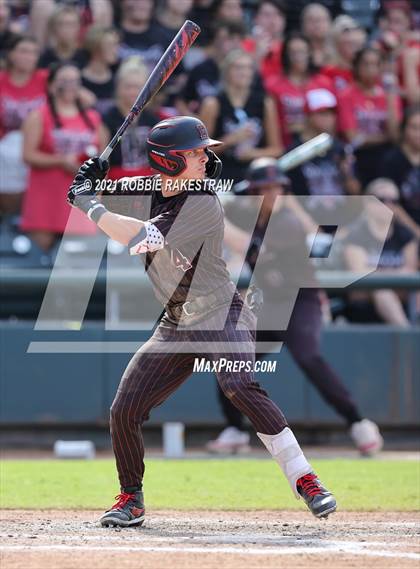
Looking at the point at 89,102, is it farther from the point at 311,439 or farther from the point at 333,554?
the point at 333,554

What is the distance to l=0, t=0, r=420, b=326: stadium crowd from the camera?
9367 mm

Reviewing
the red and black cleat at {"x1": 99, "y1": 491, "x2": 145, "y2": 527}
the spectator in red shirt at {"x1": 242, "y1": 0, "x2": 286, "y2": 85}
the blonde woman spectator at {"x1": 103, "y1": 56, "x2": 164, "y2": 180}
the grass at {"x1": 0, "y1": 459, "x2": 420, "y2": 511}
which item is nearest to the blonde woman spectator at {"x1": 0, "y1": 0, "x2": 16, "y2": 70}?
the blonde woman spectator at {"x1": 103, "y1": 56, "x2": 164, "y2": 180}

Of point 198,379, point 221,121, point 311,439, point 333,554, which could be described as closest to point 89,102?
point 221,121

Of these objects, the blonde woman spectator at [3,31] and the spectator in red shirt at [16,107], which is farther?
the blonde woman spectator at [3,31]

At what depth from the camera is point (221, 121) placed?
977 cm

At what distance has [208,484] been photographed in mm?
7031

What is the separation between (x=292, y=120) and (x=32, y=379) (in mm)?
3342

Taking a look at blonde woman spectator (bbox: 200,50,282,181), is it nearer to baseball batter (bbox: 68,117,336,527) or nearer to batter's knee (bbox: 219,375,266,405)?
baseball batter (bbox: 68,117,336,527)

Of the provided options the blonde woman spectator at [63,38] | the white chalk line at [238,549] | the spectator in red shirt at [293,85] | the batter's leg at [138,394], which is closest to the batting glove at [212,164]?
the batter's leg at [138,394]

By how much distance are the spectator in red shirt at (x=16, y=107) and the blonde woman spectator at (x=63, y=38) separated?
0.27 meters

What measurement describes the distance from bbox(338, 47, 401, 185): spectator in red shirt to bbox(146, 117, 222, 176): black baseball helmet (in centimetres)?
545

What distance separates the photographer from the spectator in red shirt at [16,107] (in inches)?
379

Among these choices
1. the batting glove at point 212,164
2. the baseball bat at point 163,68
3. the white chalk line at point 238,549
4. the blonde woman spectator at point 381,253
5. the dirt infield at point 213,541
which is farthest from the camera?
the blonde woman spectator at point 381,253

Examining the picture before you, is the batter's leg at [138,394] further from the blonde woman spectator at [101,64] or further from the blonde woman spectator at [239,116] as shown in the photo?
the blonde woman spectator at [101,64]
